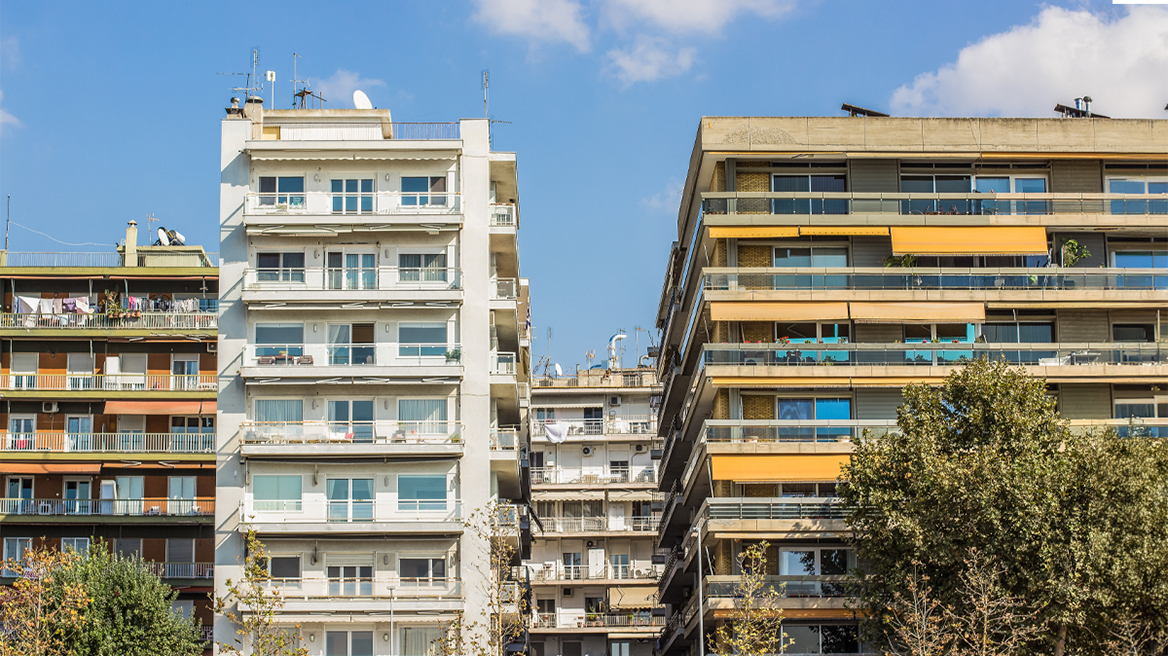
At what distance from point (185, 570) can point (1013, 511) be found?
123 feet

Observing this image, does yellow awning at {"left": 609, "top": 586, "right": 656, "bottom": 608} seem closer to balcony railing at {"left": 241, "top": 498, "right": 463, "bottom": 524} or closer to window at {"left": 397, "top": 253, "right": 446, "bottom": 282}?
balcony railing at {"left": 241, "top": 498, "right": 463, "bottom": 524}

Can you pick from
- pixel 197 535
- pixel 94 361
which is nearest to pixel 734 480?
pixel 197 535

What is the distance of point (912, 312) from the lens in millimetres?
54062

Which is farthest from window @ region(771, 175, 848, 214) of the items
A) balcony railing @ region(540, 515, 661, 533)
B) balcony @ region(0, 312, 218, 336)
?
balcony railing @ region(540, 515, 661, 533)

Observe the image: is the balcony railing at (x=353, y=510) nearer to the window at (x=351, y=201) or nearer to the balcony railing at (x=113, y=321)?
the window at (x=351, y=201)

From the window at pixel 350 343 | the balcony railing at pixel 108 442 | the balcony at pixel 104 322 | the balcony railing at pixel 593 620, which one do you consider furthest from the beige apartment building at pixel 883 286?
the balcony railing at pixel 593 620

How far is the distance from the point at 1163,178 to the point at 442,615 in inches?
1201

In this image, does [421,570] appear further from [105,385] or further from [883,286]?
[105,385]

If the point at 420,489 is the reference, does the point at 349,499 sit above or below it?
below

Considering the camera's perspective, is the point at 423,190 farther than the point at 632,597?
No

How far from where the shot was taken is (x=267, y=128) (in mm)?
60062

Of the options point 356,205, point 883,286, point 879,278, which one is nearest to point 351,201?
point 356,205

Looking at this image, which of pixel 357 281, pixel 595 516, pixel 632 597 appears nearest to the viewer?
pixel 357 281

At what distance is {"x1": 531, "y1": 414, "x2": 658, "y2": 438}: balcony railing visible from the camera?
100 m
